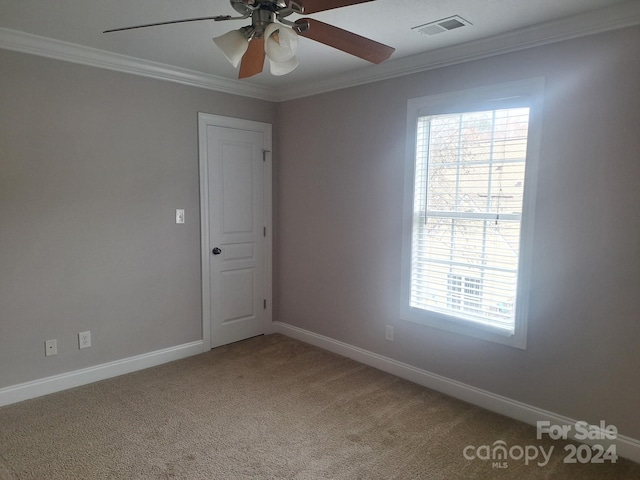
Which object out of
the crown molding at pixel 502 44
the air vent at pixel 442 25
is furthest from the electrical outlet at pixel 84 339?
the air vent at pixel 442 25

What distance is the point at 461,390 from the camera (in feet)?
9.67

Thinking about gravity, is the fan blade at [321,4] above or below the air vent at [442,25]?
below

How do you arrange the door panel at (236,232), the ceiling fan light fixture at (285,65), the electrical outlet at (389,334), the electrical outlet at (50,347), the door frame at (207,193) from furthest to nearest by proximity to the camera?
the door panel at (236,232) < the door frame at (207,193) < the electrical outlet at (389,334) < the electrical outlet at (50,347) < the ceiling fan light fixture at (285,65)

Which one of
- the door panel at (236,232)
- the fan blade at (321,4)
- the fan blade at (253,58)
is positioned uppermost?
the fan blade at (321,4)

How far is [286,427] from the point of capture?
259cm

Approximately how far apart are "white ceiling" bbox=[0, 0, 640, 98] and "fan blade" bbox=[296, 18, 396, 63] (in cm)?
44

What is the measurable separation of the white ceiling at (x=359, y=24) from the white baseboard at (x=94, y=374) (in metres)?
2.33

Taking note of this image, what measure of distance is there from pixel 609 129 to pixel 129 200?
3.33 meters

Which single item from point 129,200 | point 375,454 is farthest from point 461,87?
point 129,200

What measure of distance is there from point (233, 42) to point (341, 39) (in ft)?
1.54

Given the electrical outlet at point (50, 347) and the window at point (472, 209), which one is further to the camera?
the electrical outlet at point (50, 347)

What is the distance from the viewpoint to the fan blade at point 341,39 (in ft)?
5.40

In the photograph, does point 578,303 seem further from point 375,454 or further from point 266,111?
point 266,111

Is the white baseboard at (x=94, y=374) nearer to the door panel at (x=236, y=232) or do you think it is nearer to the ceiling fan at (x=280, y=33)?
the door panel at (x=236, y=232)
